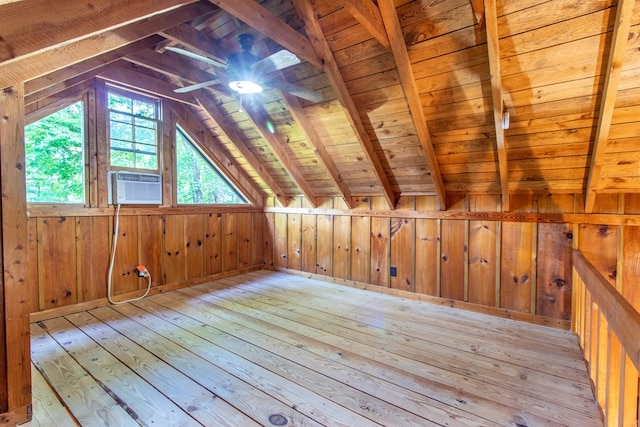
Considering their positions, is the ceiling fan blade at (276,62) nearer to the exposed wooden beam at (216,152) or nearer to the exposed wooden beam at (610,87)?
the exposed wooden beam at (610,87)

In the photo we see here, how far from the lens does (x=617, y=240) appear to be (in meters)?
2.63

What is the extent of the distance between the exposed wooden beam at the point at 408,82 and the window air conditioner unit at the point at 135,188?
2979mm

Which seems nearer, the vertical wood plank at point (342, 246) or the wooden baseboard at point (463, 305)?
the wooden baseboard at point (463, 305)

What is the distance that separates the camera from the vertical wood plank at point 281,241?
4.99 meters

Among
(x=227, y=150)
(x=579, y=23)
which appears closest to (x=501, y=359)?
(x=579, y=23)

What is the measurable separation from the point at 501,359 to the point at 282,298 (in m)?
2.25

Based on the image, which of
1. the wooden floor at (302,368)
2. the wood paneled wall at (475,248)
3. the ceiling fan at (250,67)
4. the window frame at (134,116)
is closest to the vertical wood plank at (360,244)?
the wood paneled wall at (475,248)

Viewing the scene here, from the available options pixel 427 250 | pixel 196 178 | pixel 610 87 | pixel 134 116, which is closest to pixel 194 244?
pixel 196 178

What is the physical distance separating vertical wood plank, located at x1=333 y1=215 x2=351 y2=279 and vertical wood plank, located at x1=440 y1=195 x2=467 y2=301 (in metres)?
1.26

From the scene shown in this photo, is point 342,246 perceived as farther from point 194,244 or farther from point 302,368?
point 302,368

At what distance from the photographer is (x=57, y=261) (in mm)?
3031

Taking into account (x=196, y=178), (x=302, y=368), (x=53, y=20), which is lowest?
(x=302, y=368)

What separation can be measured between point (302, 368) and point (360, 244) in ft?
7.44

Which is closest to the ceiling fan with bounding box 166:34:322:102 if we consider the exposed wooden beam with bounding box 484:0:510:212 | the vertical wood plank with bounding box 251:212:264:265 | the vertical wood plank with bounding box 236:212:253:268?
the exposed wooden beam with bounding box 484:0:510:212
